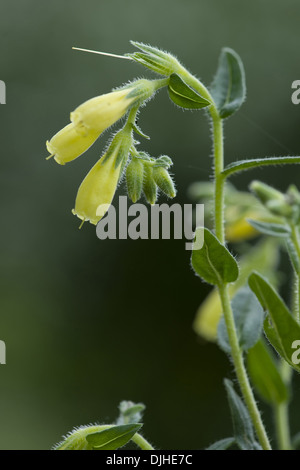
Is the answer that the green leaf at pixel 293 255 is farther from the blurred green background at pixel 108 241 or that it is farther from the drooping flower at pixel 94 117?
the blurred green background at pixel 108 241

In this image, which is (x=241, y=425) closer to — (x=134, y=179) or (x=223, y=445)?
(x=223, y=445)

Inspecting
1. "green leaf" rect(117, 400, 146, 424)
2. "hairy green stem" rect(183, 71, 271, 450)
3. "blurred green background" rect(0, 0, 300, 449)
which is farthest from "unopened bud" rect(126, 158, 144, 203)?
"blurred green background" rect(0, 0, 300, 449)

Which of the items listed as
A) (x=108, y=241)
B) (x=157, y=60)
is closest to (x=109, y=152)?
(x=157, y=60)

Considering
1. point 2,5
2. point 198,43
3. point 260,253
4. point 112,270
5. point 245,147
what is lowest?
point 260,253

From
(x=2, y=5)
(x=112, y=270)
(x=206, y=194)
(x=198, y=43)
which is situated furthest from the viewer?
(x=2, y=5)

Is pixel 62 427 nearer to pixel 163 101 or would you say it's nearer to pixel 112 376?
pixel 112 376

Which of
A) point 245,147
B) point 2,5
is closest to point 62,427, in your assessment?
point 245,147

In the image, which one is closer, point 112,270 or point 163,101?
point 112,270
